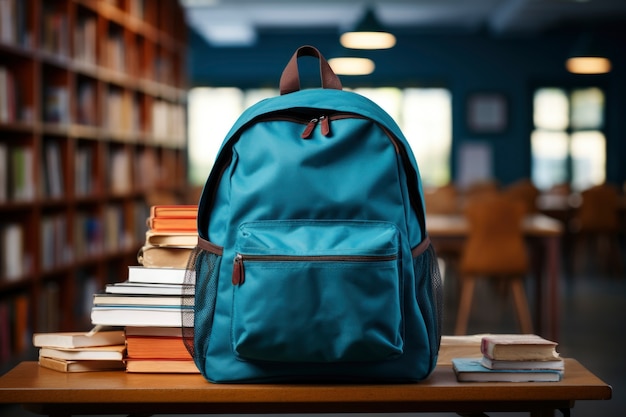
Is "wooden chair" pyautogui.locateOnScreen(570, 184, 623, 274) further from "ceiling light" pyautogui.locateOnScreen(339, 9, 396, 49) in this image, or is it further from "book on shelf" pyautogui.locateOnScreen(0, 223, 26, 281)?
"book on shelf" pyautogui.locateOnScreen(0, 223, 26, 281)

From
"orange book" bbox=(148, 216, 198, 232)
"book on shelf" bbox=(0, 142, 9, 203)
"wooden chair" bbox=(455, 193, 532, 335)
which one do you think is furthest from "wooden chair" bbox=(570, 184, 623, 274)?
"orange book" bbox=(148, 216, 198, 232)

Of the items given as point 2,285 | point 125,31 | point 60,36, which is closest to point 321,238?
point 2,285

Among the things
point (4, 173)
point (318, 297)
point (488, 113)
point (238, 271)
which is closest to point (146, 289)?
point (238, 271)

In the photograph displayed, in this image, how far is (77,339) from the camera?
1452 millimetres

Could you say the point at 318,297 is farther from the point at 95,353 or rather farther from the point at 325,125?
the point at 95,353

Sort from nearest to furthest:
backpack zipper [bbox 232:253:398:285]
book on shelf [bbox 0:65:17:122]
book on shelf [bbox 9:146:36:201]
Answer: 1. backpack zipper [bbox 232:253:398:285]
2. book on shelf [bbox 0:65:17:122]
3. book on shelf [bbox 9:146:36:201]

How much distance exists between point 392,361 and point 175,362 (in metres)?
0.37

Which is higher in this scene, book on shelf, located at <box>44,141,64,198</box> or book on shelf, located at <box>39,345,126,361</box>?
book on shelf, located at <box>44,141,64,198</box>

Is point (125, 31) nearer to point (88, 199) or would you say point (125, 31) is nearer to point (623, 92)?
point (88, 199)

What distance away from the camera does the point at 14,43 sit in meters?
4.04

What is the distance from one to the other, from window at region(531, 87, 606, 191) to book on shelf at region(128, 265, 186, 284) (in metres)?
10.6

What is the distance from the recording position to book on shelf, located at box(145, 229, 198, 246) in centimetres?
148

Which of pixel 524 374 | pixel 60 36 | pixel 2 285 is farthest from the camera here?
pixel 60 36

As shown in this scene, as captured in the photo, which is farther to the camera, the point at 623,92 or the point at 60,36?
the point at 623,92
